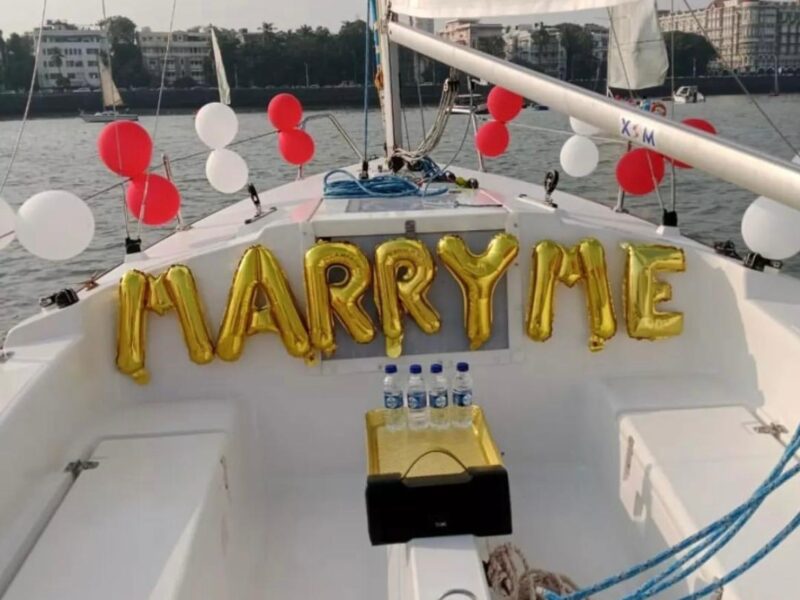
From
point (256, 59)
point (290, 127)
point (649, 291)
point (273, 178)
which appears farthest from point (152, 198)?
point (256, 59)

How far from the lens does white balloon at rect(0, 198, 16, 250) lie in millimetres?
2614

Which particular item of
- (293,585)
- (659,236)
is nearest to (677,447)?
(659,236)

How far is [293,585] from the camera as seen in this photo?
2635 mm

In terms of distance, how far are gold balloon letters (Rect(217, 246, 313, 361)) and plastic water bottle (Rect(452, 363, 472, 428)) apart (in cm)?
63

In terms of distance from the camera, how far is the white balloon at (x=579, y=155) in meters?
4.77

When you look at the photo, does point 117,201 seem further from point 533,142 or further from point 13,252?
point 533,142

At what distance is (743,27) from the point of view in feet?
17.9

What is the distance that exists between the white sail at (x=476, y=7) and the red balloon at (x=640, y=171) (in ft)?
3.16

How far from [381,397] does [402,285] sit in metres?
0.53

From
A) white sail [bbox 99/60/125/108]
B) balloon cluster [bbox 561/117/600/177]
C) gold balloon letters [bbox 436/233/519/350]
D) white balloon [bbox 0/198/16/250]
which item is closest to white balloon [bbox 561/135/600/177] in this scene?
balloon cluster [bbox 561/117/600/177]

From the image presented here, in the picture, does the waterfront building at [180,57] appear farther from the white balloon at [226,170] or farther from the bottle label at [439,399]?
the bottle label at [439,399]

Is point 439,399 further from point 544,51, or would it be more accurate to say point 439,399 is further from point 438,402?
point 544,51

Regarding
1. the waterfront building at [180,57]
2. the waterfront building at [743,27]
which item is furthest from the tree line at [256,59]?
the waterfront building at [743,27]

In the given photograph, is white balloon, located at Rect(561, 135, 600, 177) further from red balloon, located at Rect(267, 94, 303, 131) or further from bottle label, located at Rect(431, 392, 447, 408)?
bottle label, located at Rect(431, 392, 447, 408)
